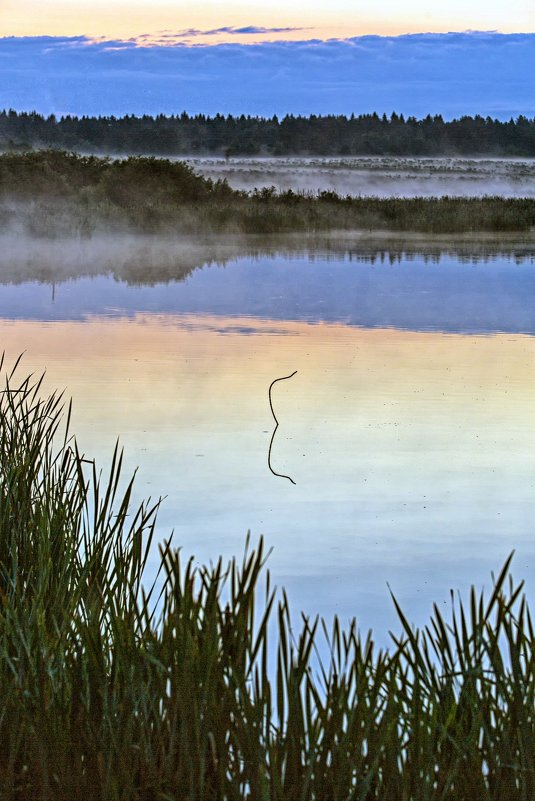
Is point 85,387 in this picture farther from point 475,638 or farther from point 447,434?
point 475,638

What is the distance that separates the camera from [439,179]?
5138cm

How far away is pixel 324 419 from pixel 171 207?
19801 mm

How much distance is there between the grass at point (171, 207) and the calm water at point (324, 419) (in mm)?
10138

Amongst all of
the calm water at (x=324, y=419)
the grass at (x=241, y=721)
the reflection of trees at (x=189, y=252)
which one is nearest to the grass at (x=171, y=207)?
the reflection of trees at (x=189, y=252)

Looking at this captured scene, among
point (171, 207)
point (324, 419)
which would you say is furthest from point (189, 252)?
point (324, 419)

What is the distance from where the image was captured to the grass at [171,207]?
1093 inches

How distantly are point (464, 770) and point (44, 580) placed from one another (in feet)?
3.54

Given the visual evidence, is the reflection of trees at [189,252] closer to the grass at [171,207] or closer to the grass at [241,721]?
the grass at [171,207]

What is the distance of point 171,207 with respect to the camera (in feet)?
93.0

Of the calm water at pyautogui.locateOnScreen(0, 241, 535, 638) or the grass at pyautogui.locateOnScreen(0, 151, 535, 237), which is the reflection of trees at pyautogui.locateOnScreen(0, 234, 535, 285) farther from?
the calm water at pyautogui.locateOnScreen(0, 241, 535, 638)

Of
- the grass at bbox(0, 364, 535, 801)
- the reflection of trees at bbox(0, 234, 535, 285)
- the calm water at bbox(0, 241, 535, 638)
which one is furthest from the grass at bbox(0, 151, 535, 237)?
the grass at bbox(0, 364, 535, 801)

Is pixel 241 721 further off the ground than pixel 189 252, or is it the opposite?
pixel 241 721

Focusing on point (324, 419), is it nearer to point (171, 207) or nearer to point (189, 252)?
point (189, 252)

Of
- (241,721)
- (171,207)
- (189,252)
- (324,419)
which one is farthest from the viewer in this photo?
(171,207)
